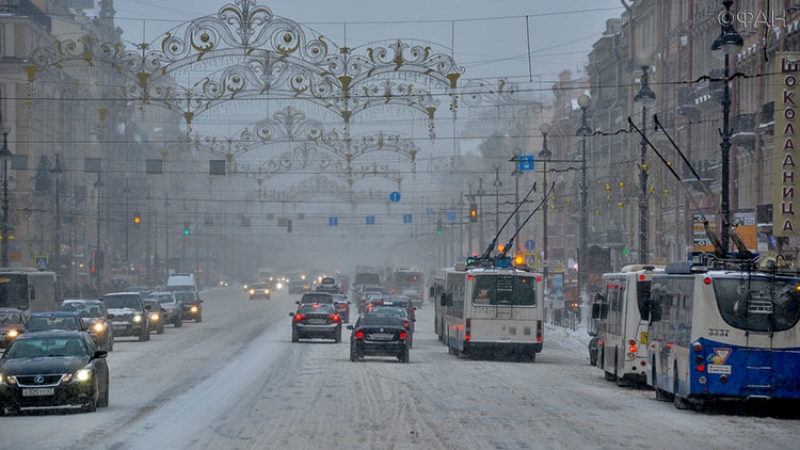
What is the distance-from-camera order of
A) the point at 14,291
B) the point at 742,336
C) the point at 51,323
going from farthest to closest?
the point at 14,291 < the point at 51,323 < the point at 742,336

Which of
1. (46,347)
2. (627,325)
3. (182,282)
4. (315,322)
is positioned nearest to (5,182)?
(315,322)

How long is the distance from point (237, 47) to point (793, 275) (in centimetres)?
1577

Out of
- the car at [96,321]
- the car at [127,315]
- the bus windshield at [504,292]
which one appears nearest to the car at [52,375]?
the car at [96,321]

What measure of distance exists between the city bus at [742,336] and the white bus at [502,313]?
1570cm

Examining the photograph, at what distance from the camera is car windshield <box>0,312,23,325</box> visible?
41291mm

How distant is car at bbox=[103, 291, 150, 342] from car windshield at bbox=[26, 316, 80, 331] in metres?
13.0

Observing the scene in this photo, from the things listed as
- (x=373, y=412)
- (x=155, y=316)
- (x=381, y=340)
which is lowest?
(x=155, y=316)

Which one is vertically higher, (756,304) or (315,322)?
(756,304)

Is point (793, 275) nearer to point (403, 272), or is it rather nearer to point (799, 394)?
point (799, 394)

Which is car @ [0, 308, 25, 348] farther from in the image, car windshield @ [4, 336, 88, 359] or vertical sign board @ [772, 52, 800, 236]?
vertical sign board @ [772, 52, 800, 236]

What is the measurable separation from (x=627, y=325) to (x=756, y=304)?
22.5ft

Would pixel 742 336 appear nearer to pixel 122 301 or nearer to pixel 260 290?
pixel 122 301

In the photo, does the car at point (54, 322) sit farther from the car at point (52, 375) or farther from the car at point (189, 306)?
the car at point (189, 306)

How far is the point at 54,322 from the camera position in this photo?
35125mm
